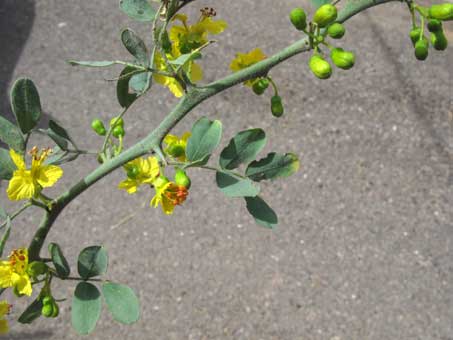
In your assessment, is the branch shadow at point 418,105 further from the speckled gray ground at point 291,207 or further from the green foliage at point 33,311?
the green foliage at point 33,311

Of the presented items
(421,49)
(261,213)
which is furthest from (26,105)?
(421,49)

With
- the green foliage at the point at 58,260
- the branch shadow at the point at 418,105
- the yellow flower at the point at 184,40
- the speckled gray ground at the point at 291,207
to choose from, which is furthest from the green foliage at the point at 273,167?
the branch shadow at the point at 418,105

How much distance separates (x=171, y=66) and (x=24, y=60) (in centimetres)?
238

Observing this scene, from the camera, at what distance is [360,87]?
2.71 meters

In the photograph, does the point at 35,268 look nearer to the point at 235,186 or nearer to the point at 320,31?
the point at 235,186

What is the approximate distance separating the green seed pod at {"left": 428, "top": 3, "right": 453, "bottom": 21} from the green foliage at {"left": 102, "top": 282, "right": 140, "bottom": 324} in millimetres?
438

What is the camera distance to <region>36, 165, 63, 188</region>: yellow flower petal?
62 centimetres

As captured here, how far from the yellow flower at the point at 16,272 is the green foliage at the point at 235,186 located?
213 millimetres

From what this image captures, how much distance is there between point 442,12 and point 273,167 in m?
0.24

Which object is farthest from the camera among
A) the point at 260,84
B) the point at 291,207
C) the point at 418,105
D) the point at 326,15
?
the point at 418,105

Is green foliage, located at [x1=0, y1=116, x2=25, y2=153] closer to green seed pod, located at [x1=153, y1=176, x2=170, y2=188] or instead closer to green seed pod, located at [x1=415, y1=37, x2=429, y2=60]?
green seed pod, located at [x1=153, y1=176, x2=170, y2=188]

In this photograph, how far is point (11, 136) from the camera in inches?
25.3

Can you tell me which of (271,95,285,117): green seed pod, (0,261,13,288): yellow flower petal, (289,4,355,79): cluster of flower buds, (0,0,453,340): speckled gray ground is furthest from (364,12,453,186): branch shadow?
(0,261,13,288): yellow flower petal

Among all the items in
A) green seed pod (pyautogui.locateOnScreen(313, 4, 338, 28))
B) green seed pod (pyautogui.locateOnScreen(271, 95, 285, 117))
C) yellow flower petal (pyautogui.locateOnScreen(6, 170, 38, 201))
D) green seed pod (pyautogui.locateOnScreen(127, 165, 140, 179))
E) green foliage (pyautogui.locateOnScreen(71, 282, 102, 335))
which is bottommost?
green foliage (pyautogui.locateOnScreen(71, 282, 102, 335))
